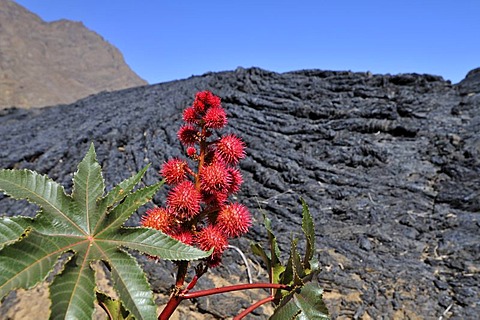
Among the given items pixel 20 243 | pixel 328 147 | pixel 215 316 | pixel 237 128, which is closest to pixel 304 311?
pixel 20 243

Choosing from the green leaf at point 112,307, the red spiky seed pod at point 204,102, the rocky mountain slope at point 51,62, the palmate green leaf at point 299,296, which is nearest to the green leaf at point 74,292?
the green leaf at point 112,307

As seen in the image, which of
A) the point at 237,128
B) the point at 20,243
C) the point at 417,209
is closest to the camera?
the point at 20,243

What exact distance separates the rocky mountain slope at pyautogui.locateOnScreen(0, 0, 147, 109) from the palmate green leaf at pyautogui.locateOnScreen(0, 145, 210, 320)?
29708 millimetres

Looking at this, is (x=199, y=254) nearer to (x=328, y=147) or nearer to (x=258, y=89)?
(x=328, y=147)

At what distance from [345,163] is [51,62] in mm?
44144

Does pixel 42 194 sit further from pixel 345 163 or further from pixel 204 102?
pixel 345 163

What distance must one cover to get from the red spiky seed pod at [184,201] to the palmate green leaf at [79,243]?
14 cm

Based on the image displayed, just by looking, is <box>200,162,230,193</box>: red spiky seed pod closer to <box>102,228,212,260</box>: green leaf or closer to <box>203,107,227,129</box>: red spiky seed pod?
<box>203,107,227,129</box>: red spiky seed pod

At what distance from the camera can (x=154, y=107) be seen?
540 cm

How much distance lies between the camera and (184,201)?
1216 mm

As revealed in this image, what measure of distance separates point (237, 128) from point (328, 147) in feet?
3.64

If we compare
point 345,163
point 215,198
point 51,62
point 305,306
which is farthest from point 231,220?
point 51,62

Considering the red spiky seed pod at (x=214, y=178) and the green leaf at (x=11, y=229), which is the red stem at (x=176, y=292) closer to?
the red spiky seed pod at (x=214, y=178)

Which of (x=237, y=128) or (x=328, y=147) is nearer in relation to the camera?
(x=328, y=147)
